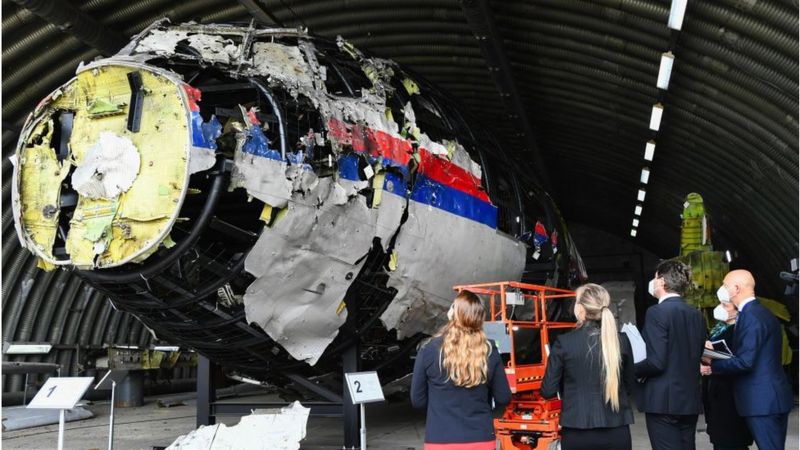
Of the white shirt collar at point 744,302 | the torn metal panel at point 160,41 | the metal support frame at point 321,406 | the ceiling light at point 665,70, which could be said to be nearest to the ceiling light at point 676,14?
the ceiling light at point 665,70

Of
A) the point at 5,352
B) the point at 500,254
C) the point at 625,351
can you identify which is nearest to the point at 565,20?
the point at 500,254

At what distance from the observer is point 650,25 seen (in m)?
10.4

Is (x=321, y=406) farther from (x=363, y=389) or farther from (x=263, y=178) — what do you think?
(x=263, y=178)

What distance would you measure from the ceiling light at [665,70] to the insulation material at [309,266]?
261 inches

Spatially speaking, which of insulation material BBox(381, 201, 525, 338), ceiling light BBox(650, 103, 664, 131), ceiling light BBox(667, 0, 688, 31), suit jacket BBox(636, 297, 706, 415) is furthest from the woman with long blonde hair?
ceiling light BBox(650, 103, 664, 131)

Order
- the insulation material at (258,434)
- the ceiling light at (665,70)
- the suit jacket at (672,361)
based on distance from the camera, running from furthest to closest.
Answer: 1. the ceiling light at (665,70)
2. the insulation material at (258,434)
3. the suit jacket at (672,361)

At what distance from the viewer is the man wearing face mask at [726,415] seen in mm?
5027

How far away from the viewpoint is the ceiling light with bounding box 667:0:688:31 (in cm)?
898

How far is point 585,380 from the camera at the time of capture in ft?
12.8

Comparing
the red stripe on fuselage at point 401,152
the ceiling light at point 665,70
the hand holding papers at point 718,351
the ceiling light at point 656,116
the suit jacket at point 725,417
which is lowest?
the suit jacket at point 725,417

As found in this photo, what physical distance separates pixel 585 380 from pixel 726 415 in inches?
72.8

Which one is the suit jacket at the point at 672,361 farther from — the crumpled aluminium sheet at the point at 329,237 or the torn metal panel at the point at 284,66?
the torn metal panel at the point at 284,66

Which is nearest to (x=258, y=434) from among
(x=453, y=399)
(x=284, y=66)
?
(x=453, y=399)

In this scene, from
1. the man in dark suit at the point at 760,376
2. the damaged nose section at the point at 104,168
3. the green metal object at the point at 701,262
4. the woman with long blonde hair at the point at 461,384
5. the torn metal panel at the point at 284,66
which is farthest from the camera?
the green metal object at the point at 701,262
